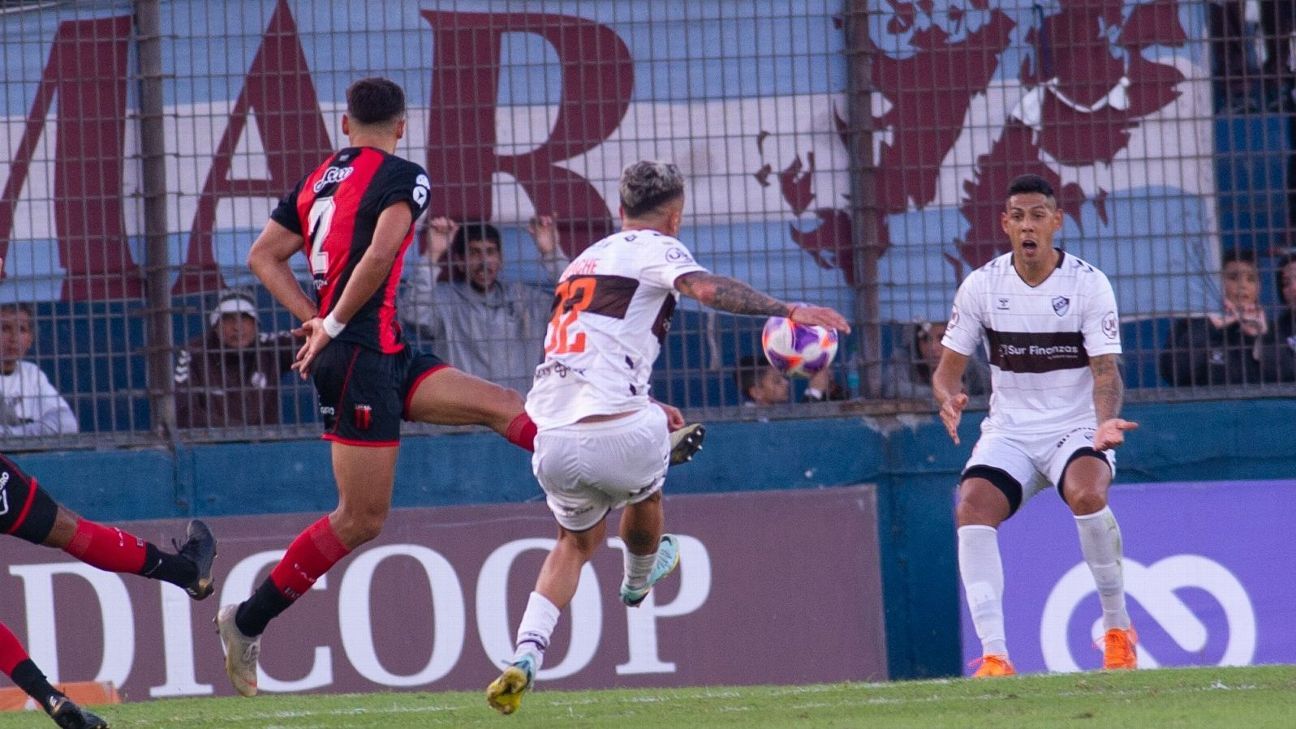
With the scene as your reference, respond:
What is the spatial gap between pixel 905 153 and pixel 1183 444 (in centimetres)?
222

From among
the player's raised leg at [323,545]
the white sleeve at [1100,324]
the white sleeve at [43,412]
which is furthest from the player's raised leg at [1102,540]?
the white sleeve at [43,412]

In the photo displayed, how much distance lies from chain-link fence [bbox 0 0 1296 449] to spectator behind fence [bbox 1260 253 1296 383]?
16 millimetres

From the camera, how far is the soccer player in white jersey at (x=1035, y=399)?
27.1ft

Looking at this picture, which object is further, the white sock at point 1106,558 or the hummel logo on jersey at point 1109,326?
the hummel logo on jersey at point 1109,326

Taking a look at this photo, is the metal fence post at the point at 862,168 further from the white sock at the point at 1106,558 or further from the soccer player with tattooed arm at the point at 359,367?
the soccer player with tattooed arm at the point at 359,367

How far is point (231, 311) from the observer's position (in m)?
10.3

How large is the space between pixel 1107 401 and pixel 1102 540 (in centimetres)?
60

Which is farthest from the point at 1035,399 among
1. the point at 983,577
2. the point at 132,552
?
the point at 132,552

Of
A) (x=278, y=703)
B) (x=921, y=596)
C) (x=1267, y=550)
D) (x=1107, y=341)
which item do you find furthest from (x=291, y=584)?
(x=1267, y=550)

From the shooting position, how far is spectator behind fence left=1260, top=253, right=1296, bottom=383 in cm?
1030

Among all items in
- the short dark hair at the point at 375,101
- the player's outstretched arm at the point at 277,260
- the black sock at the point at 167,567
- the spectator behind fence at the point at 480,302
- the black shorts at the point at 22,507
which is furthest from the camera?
the spectator behind fence at the point at 480,302

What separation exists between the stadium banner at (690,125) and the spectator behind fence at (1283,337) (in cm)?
36

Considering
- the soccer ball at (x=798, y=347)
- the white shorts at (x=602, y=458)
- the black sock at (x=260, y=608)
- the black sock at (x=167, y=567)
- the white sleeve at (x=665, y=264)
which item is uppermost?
the white sleeve at (x=665, y=264)

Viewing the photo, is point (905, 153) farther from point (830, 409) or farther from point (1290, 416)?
point (1290, 416)
